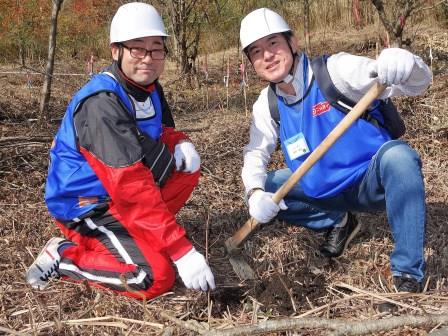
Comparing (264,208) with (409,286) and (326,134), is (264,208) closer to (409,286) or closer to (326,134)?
(326,134)

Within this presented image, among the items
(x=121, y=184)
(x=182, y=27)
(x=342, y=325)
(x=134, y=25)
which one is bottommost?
(x=342, y=325)

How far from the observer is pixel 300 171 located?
7.68 feet

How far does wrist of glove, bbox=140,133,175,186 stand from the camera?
2.57m

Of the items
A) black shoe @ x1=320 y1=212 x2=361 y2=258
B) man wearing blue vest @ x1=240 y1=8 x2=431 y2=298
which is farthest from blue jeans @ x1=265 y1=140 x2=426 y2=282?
black shoe @ x1=320 y1=212 x2=361 y2=258

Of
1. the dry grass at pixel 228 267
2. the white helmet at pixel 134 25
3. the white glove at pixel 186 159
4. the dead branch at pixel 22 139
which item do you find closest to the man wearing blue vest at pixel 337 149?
the dry grass at pixel 228 267

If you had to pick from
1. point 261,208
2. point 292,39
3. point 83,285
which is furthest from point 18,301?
point 292,39

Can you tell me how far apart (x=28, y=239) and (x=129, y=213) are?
38.7 inches

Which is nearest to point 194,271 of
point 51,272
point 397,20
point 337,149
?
point 51,272

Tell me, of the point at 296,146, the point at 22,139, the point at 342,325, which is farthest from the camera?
the point at 22,139

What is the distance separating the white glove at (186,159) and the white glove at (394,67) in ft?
3.63

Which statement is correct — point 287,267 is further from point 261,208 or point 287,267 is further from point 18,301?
point 18,301

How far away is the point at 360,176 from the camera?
2.53 meters

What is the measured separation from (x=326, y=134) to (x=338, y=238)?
0.59m

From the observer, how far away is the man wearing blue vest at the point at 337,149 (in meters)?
2.27
